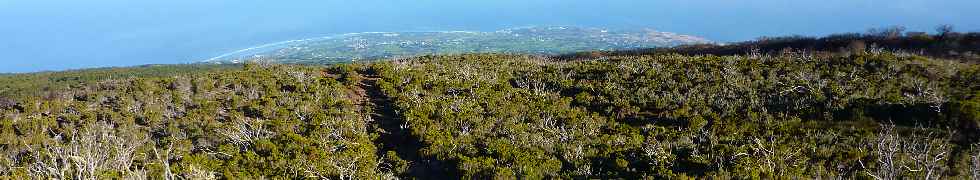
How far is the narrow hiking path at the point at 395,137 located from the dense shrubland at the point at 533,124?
0.06m

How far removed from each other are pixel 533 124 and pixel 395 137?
3.70 metres

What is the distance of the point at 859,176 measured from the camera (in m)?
11.9

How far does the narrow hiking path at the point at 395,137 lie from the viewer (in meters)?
14.4

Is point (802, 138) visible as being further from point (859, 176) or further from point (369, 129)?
point (369, 129)

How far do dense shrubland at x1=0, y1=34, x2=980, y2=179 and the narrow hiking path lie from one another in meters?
0.06

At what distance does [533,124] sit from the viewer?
1736 centimetres

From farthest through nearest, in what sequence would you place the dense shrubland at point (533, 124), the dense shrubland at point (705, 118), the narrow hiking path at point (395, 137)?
the narrow hiking path at point (395, 137) → the dense shrubland at point (533, 124) → the dense shrubland at point (705, 118)

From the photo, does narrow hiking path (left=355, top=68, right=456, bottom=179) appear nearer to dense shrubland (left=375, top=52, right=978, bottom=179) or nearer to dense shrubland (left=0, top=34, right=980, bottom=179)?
dense shrubland (left=0, top=34, right=980, bottom=179)

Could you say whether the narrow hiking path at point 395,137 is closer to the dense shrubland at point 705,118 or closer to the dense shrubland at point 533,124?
the dense shrubland at point 533,124

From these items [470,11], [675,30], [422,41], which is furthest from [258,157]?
[470,11]

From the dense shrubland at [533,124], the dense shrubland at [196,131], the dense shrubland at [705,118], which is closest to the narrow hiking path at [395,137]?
the dense shrubland at [533,124]

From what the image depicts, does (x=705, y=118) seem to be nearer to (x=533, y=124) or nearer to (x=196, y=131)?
(x=533, y=124)

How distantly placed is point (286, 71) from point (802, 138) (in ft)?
62.8

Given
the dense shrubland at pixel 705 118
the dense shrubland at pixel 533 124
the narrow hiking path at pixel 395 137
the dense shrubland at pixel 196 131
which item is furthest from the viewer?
the narrow hiking path at pixel 395 137
